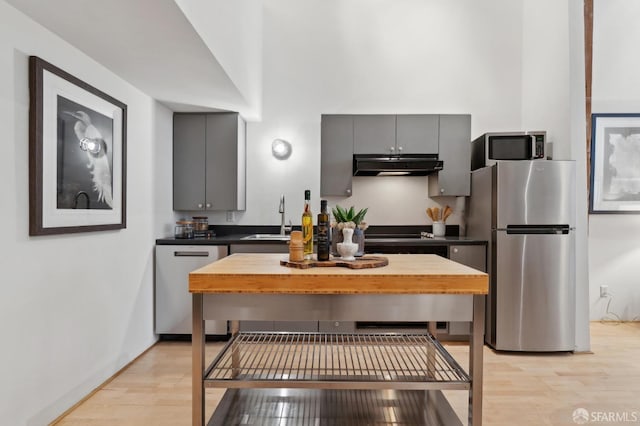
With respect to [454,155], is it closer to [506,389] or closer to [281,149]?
[281,149]

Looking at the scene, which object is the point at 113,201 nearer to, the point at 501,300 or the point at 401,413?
the point at 401,413

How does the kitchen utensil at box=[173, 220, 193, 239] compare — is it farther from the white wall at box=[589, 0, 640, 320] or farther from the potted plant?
the white wall at box=[589, 0, 640, 320]

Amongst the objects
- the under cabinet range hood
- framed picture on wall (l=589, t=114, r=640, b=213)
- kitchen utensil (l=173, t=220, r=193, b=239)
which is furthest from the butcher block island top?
framed picture on wall (l=589, t=114, r=640, b=213)

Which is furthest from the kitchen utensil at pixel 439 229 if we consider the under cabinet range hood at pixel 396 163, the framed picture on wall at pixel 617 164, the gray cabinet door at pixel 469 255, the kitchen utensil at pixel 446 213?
the framed picture on wall at pixel 617 164

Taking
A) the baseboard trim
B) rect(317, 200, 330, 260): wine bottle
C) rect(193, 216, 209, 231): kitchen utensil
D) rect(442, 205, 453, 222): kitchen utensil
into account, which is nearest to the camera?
rect(317, 200, 330, 260): wine bottle

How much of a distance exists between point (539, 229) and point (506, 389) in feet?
4.57

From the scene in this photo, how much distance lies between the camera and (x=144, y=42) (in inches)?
88.4

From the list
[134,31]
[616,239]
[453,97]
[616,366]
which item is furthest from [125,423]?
[616,239]

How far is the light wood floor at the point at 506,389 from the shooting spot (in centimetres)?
228

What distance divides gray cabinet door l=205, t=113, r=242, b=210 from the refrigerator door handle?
2.56 meters

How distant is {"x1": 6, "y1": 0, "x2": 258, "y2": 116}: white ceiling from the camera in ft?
6.16

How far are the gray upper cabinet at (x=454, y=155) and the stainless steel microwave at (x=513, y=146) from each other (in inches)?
8.8

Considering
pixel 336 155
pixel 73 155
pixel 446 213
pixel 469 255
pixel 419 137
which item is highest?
pixel 419 137

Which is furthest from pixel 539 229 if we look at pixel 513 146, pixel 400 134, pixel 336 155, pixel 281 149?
pixel 281 149
